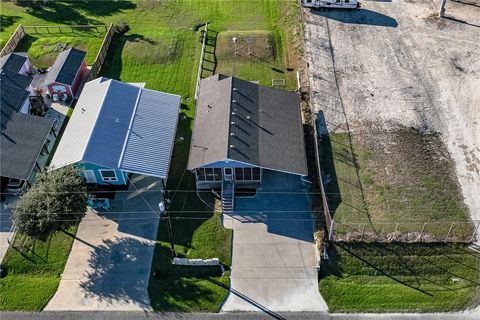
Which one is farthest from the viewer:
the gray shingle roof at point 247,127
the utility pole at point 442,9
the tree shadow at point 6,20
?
the tree shadow at point 6,20

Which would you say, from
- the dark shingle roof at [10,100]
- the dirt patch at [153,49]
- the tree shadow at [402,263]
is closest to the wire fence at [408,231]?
the tree shadow at [402,263]

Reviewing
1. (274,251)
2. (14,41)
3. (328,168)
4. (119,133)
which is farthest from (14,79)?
(328,168)

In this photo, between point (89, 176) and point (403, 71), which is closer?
point (89, 176)

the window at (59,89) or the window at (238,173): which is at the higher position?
the window at (59,89)

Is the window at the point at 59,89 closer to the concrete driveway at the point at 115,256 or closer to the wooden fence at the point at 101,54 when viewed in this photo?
the wooden fence at the point at 101,54

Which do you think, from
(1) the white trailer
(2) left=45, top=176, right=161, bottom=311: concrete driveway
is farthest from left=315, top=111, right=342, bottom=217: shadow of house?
(1) the white trailer

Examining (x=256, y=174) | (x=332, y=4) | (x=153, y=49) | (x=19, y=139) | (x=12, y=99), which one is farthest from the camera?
(x=332, y=4)

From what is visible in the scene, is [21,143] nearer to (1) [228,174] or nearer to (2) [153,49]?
(1) [228,174]
